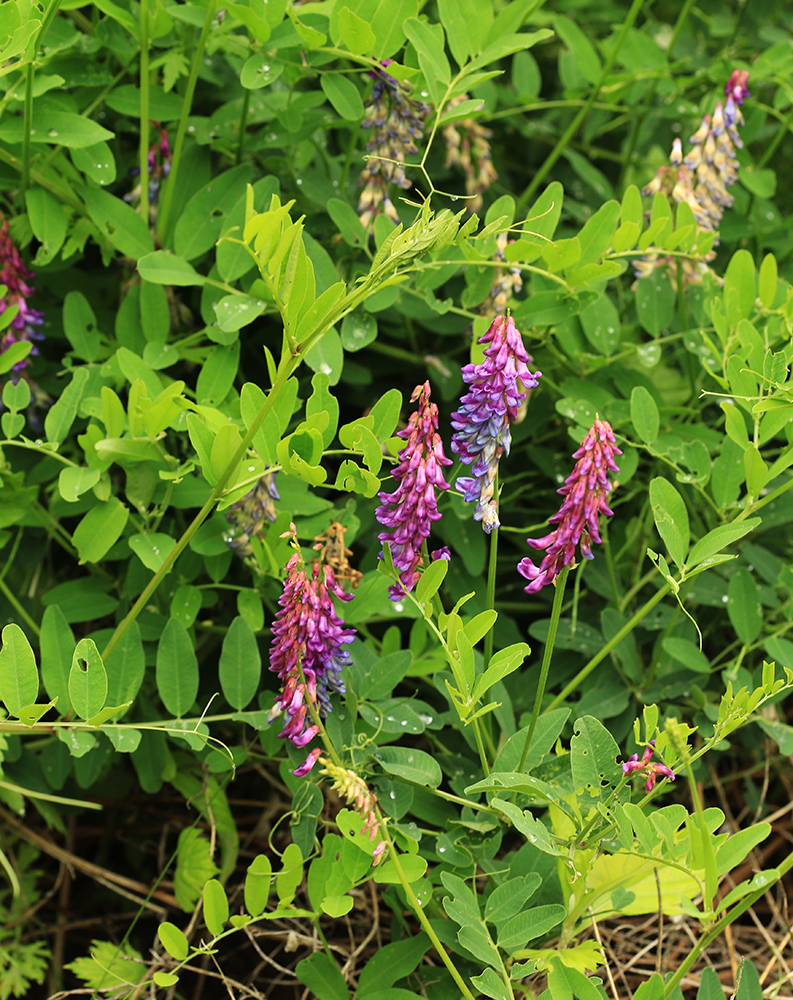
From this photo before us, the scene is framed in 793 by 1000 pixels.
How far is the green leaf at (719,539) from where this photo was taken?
46.0 inches

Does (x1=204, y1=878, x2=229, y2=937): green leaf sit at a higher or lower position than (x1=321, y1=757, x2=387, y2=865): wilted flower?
lower

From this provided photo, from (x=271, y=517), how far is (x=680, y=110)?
1502 mm

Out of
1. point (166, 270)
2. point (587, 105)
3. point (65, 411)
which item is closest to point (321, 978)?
point (65, 411)

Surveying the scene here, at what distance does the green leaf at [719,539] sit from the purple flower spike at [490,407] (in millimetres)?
278

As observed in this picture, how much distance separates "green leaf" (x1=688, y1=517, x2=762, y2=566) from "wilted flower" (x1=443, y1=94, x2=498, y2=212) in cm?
96

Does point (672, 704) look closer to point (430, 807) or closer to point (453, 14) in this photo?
point (430, 807)

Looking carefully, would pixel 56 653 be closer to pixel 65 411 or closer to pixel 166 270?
pixel 65 411

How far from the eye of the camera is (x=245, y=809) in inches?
75.0

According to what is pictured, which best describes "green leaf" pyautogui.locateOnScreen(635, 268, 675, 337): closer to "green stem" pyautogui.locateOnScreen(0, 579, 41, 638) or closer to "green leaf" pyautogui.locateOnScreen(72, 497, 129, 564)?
"green leaf" pyautogui.locateOnScreen(72, 497, 129, 564)

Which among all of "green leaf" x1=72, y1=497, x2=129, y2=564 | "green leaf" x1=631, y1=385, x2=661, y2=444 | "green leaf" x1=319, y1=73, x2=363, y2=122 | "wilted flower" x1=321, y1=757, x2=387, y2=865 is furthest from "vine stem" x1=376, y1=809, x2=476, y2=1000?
"green leaf" x1=319, y1=73, x2=363, y2=122

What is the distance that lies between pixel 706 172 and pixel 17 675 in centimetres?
151

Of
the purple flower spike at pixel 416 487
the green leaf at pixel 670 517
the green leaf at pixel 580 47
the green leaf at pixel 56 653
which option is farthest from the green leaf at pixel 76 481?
the green leaf at pixel 580 47

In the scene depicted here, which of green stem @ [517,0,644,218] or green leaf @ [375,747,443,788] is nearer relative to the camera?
green leaf @ [375,747,443,788]

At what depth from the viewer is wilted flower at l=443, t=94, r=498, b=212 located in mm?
1900
